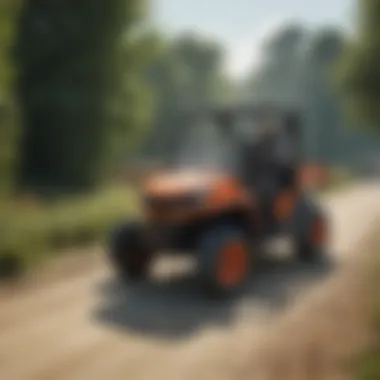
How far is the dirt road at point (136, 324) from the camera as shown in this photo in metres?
5.09

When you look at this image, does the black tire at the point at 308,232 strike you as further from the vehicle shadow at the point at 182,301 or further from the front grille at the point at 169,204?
the front grille at the point at 169,204

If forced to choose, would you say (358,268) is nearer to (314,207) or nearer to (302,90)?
(314,207)

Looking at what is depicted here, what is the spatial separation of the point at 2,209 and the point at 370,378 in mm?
5992

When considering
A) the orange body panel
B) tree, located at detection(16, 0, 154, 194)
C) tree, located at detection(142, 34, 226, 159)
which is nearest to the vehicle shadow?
the orange body panel

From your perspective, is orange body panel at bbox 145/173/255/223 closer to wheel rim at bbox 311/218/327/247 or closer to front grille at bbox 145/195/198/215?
front grille at bbox 145/195/198/215

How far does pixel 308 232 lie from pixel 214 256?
236 cm

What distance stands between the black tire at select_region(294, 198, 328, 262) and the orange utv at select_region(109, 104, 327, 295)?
0.02 metres

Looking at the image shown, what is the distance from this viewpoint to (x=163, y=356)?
5348 millimetres

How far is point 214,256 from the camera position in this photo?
22.3 feet

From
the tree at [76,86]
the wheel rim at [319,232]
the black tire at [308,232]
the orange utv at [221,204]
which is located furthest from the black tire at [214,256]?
the tree at [76,86]

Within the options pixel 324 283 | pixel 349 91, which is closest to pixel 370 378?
pixel 324 283

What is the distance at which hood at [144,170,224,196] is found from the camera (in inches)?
279

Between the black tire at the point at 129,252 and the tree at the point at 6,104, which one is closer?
the black tire at the point at 129,252

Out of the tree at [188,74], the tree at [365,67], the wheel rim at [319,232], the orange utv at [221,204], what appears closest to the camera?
the orange utv at [221,204]
